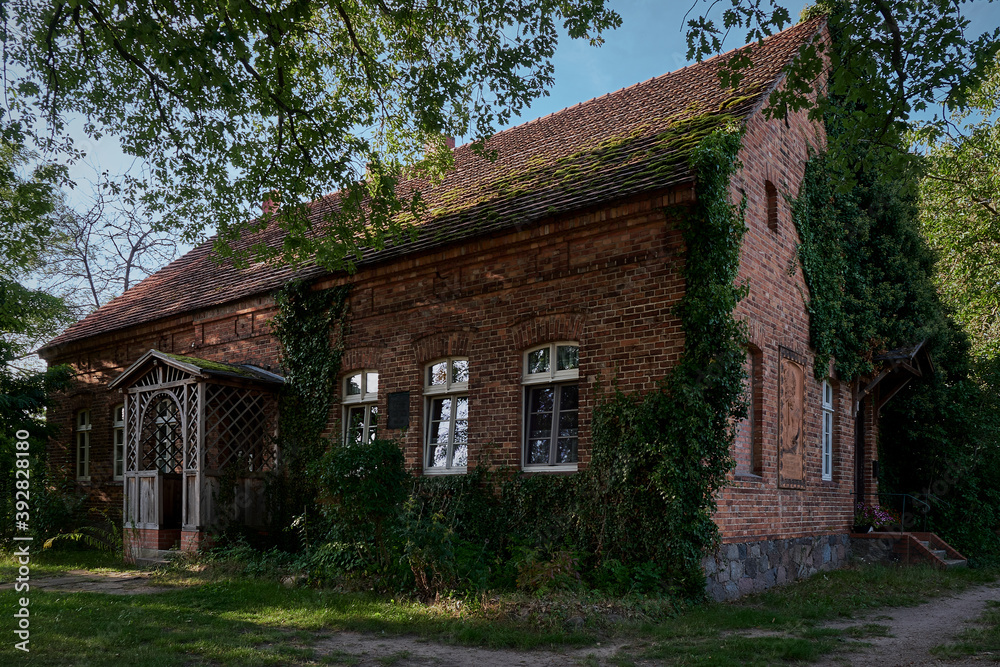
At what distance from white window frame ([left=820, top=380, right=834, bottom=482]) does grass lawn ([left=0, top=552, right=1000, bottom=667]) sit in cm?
300

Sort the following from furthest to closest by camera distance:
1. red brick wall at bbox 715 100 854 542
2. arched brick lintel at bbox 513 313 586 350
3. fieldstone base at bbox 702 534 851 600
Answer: arched brick lintel at bbox 513 313 586 350 → red brick wall at bbox 715 100 854 542 → fieldstone base at bbox 702 534 851 600

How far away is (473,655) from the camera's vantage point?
719 centimetres

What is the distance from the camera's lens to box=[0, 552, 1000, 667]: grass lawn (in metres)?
7.00

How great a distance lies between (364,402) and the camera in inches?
531

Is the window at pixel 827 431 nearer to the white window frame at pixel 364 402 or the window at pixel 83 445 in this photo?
the white window frame at pixel 364 402

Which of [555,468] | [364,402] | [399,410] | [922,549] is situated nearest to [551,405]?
[555,468]

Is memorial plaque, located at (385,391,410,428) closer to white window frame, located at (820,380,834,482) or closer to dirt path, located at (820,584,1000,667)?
dirt path, located at (820,584,1000,667)

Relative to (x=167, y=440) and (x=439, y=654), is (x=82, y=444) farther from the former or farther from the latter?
(x=439, y=654)

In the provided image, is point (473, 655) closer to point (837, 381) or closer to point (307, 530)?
point (307, 530)

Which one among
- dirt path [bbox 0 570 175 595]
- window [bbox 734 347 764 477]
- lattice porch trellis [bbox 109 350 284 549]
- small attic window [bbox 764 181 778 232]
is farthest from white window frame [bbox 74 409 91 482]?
small attic window [bbox 764 181 778 232]

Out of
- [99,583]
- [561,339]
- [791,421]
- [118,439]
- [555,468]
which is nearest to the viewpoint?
[555,468]

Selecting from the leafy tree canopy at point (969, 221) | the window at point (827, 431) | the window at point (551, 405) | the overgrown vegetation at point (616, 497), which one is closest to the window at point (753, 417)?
the overgrown vegetation at point (616, 497)

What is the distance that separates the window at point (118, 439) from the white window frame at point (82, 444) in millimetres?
1370

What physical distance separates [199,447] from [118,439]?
6442 mm
